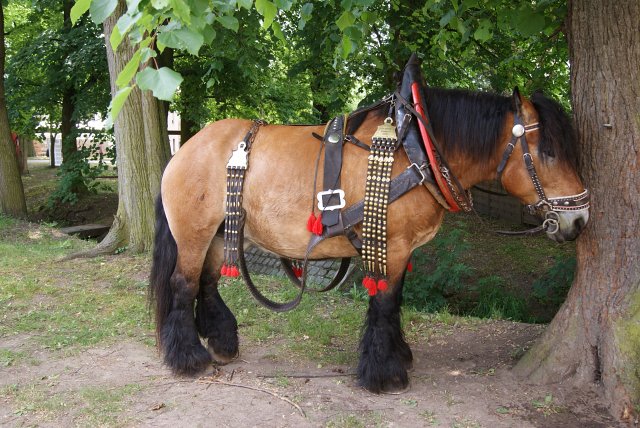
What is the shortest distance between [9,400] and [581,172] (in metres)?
3.74

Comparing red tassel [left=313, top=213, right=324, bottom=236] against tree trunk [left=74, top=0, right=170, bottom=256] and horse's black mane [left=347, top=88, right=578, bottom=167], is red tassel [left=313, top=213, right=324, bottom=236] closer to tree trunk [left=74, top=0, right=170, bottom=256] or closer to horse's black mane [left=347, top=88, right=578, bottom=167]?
horse's black mane [left=347, top=88, right=578, bottom=167]

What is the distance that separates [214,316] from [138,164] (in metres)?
4.05

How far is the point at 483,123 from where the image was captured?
3539mm

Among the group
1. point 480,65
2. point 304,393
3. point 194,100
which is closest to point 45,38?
point 194,100

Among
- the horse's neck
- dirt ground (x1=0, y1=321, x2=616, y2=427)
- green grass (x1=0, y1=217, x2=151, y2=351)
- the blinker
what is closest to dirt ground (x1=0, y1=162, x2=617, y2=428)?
dirt ground (x1=0, y1=321, x2=616, y2=427)

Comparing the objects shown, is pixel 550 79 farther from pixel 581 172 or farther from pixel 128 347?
pixel 128 347

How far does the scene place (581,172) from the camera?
3605 millimetres

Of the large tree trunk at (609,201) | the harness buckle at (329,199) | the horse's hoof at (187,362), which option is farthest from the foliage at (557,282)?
the horse's hoof at (187,362)

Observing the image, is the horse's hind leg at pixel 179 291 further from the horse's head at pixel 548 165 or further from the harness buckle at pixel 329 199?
the horse's head at pixel 548 165

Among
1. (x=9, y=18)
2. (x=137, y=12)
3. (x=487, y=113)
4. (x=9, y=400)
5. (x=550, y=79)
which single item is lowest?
(x=9, y=400)

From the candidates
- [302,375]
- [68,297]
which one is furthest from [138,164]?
[302,375]

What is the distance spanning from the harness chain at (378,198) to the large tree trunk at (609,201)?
1139mm

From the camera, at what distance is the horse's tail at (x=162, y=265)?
13.9 ft

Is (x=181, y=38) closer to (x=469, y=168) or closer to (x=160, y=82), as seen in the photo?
(x=160, y=82)
